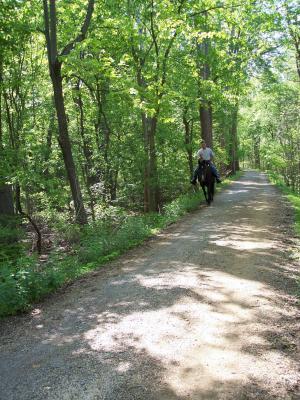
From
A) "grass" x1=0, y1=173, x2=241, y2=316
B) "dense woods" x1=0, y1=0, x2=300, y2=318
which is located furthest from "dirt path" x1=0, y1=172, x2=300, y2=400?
"dense woods" x1=0, y1=0, x2=300, y2=318

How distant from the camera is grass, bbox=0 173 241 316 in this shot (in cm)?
601

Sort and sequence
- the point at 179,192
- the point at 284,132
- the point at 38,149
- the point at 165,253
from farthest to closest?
the point at 284,132
the point at 179,192
the point at 38,149
the point at 165,253

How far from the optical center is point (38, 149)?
50.4 ft

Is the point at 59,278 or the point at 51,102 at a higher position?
the point at 51,102

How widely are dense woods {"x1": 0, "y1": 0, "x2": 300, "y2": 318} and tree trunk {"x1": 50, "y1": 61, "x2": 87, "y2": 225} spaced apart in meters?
0.03

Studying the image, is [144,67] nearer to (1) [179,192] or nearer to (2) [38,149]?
(2) [38,149]

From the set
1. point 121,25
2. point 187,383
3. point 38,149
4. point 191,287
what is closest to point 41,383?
point 187,383

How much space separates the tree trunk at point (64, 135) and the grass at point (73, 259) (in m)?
0.84

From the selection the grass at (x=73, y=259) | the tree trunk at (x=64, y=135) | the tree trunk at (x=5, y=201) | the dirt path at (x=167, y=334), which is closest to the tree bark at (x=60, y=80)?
the tree trunk at (x=64, y=135)

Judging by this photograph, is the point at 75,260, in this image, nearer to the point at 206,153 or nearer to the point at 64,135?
the point at 64,135

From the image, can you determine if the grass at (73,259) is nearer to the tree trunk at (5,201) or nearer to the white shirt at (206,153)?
the white shirt at (206,153)

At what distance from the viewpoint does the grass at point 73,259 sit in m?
6.01

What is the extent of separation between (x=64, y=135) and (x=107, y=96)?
7.81 ft

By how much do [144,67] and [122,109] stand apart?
3406mm
